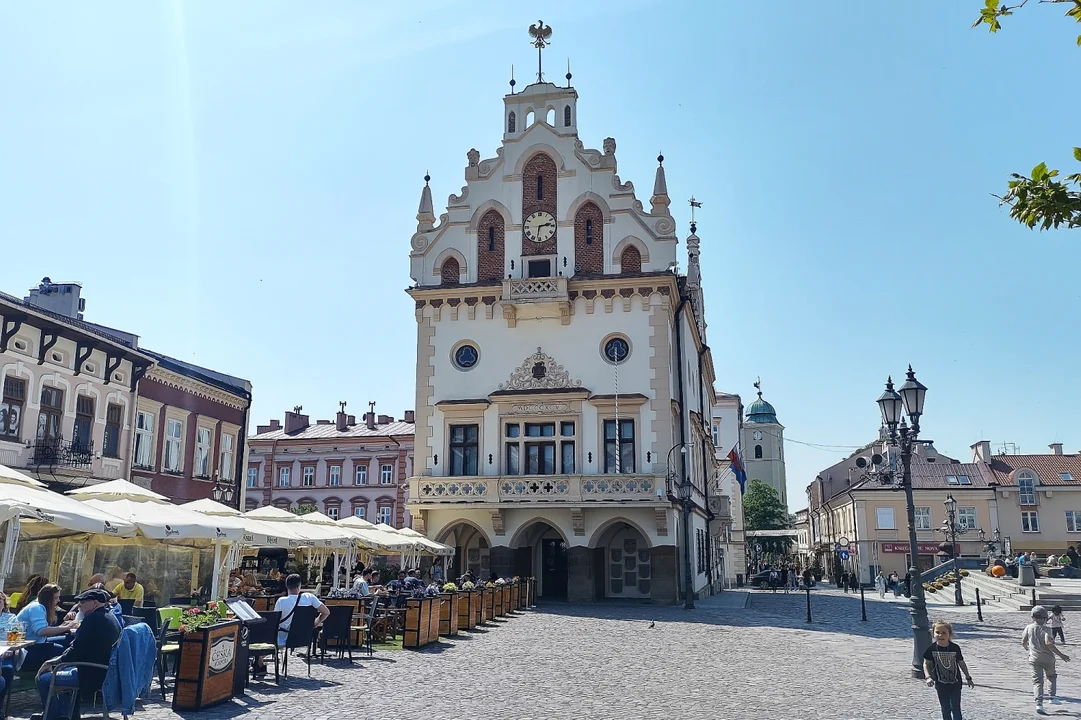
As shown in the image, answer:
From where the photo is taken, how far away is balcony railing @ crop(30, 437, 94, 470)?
25.4 metres

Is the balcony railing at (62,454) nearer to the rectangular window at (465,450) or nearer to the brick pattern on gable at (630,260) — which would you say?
the rectangular window at (465,450)

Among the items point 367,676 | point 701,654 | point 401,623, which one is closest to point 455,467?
point 401,623

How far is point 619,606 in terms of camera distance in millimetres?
32531

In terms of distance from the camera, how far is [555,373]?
35.6 meters

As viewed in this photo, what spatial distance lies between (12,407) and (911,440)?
23.4 meters

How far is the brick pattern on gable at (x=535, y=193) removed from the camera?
37094 mm

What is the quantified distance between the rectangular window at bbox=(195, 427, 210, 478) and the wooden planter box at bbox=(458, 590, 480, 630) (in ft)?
54.1

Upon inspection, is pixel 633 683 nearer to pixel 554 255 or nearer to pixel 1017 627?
pixel 1017 627

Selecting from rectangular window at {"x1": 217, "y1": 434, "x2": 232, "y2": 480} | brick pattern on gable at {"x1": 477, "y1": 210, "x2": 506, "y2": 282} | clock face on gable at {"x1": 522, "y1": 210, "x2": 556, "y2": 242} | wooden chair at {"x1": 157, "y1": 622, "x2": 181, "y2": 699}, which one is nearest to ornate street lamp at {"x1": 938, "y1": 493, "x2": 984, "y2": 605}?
clock face on gable at {"x1": 522, "y1": 210, "x2": 556, "y2": 242}

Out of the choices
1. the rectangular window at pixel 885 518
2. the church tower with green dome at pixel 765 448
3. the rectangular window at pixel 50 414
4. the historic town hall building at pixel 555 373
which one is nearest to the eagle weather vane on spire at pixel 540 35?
the historic town hall building at pixel 555 373

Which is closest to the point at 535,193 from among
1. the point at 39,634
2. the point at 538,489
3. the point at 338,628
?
the point at 538,489

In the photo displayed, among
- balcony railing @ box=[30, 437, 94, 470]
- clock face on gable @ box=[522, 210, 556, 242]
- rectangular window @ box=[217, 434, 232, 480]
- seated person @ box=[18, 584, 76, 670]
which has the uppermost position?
clock face on gable @ box=[522, 210, 556, 242]

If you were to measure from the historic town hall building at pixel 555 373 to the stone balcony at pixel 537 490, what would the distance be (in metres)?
0.05

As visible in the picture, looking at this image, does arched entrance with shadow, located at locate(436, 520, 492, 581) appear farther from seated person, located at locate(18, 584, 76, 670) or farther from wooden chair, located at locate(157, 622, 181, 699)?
seated person, located at locate(18, 584, 76, 670)
